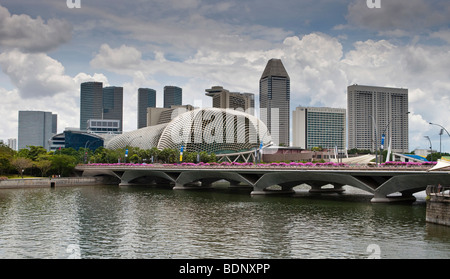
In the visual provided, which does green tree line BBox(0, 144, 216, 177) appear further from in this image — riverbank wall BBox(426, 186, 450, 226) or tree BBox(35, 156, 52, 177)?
riverbank wall BBox(426, 186, 450, 226)

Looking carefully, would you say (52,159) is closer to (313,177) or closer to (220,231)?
(313,177)

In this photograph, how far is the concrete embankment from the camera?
8031cm

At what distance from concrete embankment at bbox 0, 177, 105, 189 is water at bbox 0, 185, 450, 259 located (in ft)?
101

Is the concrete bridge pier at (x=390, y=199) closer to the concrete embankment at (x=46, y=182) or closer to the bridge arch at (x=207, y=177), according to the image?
the bridge arch at (x=207, y=177)

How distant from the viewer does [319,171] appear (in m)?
56.8

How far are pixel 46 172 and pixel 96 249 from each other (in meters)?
88.7

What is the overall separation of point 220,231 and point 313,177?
28.8m

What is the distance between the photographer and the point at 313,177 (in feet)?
195

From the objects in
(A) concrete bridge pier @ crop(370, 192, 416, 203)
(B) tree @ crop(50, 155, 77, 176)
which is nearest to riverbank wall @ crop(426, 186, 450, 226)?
(A) concrete bridge pier @ crop(370, 192, 416, 203)

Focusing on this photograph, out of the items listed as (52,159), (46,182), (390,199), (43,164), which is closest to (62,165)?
(52,159)

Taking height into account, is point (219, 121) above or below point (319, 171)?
above
